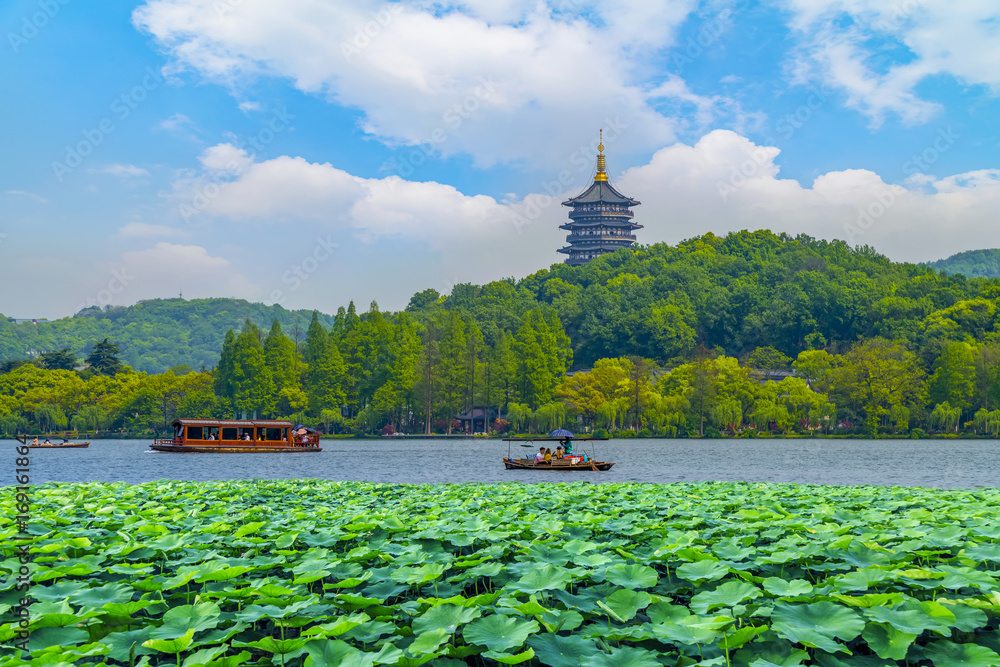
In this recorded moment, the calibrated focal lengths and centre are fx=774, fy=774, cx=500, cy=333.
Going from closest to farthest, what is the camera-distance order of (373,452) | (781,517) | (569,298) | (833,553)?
(833,553) < (781,517) < (373,452) < (569,298)

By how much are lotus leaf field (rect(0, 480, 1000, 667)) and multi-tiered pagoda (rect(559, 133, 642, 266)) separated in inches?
3914

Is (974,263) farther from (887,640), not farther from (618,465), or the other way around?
(887,640)

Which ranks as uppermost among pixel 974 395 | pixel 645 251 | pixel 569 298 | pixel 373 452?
pixel 645 251

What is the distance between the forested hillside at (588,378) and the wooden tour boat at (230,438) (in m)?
17.6

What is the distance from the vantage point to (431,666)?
2775mm

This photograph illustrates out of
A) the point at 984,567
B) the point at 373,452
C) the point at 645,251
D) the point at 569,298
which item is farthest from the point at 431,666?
the point at 645,251

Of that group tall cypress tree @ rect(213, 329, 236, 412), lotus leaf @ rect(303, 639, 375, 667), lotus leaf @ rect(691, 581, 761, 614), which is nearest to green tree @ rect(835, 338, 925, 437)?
tall cypress tree @ rect(213, 329, 236, 412)

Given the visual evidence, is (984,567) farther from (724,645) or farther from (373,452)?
(373,452)

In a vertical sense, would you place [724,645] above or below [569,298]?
below

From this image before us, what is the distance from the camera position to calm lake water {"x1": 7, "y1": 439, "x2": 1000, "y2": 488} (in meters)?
24.8

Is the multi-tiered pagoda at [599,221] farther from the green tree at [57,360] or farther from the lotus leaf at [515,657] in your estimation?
the lotus leaf at [515,657]

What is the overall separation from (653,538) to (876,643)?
7.11 ft

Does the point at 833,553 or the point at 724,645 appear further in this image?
the point at 833,553

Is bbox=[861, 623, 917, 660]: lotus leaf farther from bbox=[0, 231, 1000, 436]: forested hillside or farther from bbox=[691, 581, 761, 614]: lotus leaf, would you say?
bbox=[0, 231, 1000, 436]: forested hillside
